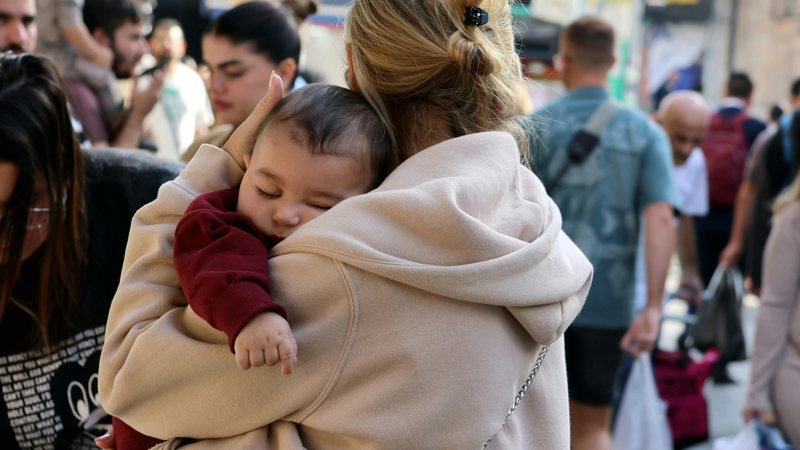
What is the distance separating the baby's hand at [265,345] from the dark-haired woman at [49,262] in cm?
92

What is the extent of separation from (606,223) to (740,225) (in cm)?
367

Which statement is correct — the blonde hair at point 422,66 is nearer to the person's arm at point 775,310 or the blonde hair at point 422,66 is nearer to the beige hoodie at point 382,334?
the beige hoodie at point 382,334

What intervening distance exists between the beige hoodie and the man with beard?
3.60 m

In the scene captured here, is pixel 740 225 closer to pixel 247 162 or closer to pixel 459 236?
pixel 247 162

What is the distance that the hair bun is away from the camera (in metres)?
1.85

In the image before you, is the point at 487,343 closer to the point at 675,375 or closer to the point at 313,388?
the point at 313,388

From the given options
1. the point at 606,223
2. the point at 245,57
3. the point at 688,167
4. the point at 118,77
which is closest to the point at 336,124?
the point at 245,57

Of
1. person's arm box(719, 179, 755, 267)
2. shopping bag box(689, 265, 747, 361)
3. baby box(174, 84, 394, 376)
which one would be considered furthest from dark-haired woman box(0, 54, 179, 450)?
person's arm box(719, 179, 755, 267)

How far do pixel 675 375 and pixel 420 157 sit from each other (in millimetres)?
3937

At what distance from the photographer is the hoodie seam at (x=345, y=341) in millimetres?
1609

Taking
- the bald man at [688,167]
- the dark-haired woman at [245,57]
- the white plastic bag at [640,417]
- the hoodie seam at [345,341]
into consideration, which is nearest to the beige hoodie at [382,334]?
the hoodie seam at [345,341]

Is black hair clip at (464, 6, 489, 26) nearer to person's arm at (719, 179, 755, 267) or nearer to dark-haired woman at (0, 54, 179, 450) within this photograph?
dark-haired woman at (0, 54, 179, 450)

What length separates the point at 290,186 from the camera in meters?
1.78

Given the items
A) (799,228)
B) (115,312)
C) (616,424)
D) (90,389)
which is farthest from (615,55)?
(115,312)
